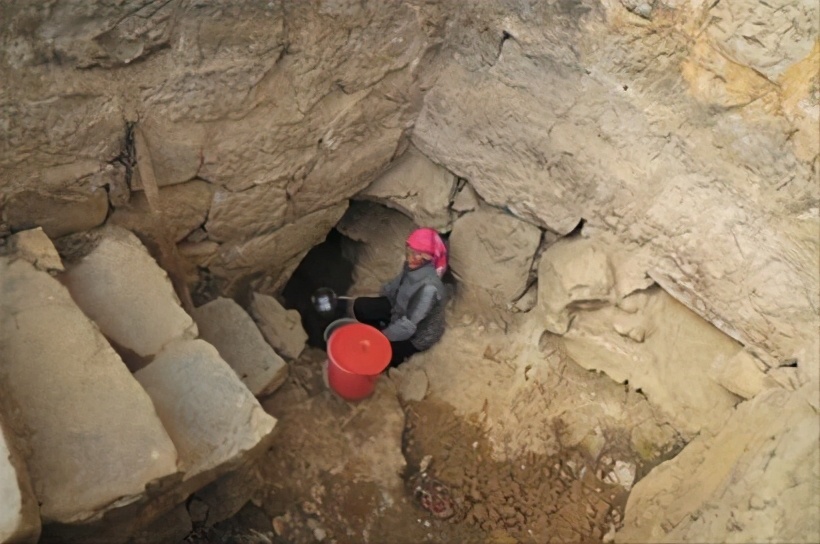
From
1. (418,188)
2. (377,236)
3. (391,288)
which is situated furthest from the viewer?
(377,236)

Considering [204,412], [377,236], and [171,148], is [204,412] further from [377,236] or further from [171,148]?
[377,236]

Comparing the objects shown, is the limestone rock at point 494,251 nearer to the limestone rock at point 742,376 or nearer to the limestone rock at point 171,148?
the limestone rock at point 742,376

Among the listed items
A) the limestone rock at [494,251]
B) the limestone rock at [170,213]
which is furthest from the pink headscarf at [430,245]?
the limestone rock at [170,213]

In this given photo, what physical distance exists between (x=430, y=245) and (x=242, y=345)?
1.16 m

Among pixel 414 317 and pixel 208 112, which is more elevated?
pixel 208 112

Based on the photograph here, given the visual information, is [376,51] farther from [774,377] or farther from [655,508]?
[655,508]

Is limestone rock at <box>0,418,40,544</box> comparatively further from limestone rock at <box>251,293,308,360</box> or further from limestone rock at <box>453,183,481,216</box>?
limestone rock at <box>453,183,481,216</box>

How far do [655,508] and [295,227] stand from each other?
239cm

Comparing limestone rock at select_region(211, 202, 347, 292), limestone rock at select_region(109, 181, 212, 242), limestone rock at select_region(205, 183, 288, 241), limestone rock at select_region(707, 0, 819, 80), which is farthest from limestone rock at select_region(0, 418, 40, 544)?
limestone rock at select_region(707, 0, 819, 80)

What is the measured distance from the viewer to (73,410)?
262 centimetres

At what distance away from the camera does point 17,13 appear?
8.68ft

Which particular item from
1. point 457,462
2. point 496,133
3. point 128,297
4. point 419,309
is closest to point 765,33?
point 496,133

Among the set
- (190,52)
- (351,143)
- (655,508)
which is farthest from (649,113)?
(190,52)

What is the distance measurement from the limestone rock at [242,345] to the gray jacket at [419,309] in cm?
73
